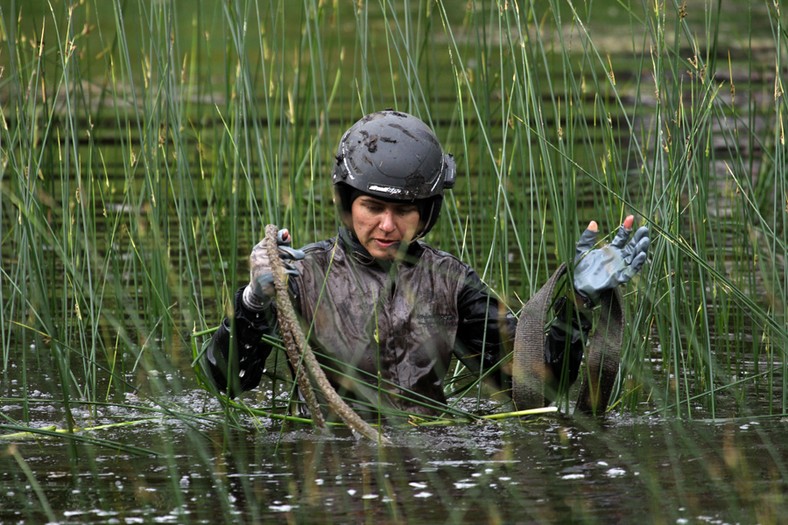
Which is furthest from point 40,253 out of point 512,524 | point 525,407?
point 512,524

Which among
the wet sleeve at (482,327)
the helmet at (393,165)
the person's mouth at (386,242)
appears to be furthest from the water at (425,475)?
the helmet at (393,165)

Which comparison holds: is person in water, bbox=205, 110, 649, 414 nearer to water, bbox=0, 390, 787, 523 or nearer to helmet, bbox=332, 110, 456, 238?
Result: helmet, bbox=332, 110, 456, 238

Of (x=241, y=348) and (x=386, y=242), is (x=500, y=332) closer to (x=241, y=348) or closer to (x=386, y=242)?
(x=386, y=242)

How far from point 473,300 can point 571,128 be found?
0.79 metres

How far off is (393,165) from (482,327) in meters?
0.65

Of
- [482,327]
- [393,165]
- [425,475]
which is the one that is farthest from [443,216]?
[425,475]

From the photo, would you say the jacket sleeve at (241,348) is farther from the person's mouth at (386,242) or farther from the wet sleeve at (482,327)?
the wet sleeve at (482,327)

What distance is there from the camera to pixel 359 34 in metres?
4.95

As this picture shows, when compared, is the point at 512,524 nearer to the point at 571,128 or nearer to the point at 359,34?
the point at 571,128

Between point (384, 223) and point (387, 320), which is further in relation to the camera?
point (387, 320)

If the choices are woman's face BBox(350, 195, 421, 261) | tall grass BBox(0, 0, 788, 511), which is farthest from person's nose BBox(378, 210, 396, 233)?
tall grass BBox(0, 0, 788, 511)

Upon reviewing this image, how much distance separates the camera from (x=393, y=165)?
3895 mm

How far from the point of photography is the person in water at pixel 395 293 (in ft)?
12.8

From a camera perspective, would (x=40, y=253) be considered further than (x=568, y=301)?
Yes
